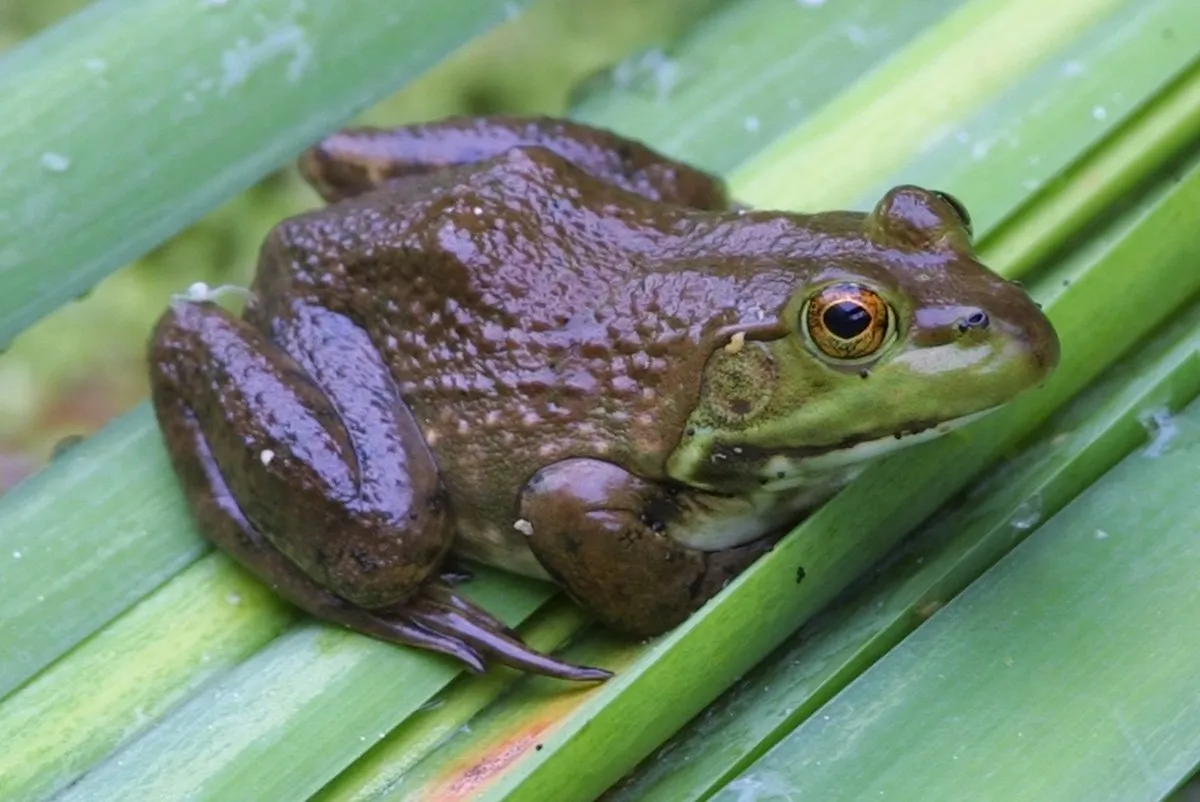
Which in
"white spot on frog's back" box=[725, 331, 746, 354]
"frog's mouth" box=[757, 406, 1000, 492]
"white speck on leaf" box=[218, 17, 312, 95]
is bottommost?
"frog's mouth" box=[757, 406, 1000, 492]

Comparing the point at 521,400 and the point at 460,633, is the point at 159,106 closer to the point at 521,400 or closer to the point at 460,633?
the point at 521,400

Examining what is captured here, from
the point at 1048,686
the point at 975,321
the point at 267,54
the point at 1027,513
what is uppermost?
the point at 267,54

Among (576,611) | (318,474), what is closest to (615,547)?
(576,611)

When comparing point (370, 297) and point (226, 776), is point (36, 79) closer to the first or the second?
point (370, 297)

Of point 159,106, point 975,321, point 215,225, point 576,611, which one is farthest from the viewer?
point 215,225

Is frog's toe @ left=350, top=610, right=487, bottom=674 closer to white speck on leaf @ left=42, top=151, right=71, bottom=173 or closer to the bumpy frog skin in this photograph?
the bumpy frog skin

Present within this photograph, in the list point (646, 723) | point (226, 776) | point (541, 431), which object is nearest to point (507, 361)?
point (541, 431)

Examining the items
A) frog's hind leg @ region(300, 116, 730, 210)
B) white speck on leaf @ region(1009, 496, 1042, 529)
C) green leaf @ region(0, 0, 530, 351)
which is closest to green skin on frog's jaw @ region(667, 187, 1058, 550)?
white speck on leaf @ region(1009, 496, 1042, 529)

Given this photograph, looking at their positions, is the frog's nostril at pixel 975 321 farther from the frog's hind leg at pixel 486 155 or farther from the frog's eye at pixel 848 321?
the frog's hind leg at pixel 486 155
